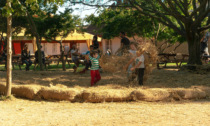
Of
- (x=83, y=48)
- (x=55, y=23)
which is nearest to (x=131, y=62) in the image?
(x=55, y=23)

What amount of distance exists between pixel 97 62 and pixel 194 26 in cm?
549

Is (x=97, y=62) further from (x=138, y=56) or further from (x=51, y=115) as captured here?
(x=51, y=115)

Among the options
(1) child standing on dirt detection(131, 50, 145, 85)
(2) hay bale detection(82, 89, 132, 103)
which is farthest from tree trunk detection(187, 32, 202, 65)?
(2) hay bale detection(82, 89, 132, 103)

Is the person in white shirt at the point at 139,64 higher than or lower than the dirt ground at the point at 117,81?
higher

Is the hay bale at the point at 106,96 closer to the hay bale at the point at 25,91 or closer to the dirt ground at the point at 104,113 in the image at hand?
the dirt ground at the point at 104,113

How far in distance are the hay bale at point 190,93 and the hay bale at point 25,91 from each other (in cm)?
369

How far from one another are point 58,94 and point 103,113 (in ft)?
5.96

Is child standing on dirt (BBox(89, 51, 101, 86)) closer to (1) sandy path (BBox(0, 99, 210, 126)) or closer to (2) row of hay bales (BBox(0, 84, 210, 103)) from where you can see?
(2) row of hay bales (BBox(0, 84, 210, 103))

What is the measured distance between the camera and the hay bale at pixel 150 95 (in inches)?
273

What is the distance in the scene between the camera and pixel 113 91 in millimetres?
7035

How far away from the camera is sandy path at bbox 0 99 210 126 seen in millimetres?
5004

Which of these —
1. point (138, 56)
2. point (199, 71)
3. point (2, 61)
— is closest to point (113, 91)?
point (138, 56)

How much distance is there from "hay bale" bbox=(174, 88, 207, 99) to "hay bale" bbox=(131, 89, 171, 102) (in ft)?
1.17

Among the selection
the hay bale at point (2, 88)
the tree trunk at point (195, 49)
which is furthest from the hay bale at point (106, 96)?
the tree trunk at point (195, 49)
